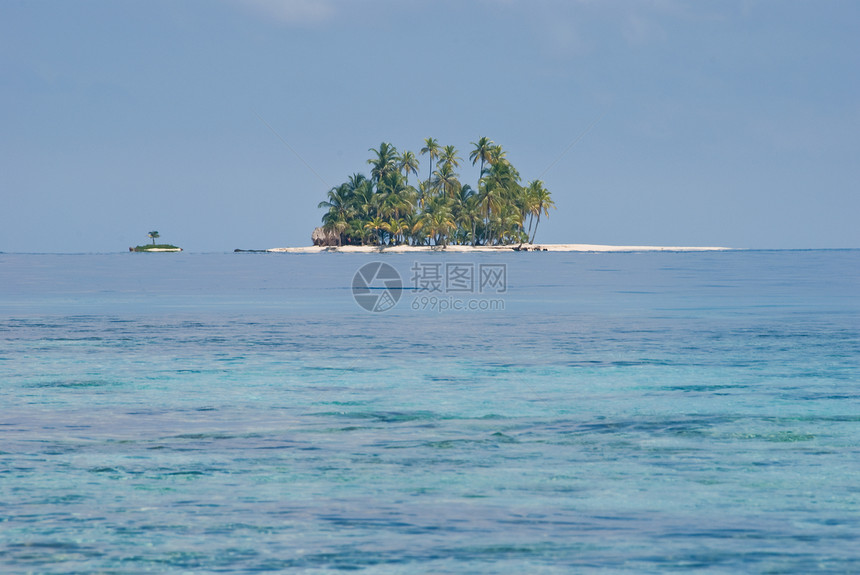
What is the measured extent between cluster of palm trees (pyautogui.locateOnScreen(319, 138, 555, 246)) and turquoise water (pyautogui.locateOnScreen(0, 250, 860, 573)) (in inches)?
3879

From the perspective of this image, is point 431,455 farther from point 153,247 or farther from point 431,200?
point 153,247

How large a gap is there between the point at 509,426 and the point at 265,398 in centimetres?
354

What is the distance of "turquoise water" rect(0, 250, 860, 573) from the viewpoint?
20.3ft

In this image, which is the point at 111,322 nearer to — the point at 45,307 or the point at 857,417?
the point at 45,307

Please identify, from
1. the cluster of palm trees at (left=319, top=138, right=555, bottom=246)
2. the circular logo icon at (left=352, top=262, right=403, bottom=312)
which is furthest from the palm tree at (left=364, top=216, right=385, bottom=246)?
the circular logo icon at (left=352, top=262, right=403, bottom=312)

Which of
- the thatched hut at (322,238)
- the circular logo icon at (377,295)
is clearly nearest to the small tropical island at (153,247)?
the thatched hut at (322,238)

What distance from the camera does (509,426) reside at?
405 inches

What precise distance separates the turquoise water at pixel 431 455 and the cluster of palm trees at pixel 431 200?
98.5m

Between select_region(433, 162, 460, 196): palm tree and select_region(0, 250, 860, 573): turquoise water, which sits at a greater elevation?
select_region(433, 162, 460, 196): palm tree

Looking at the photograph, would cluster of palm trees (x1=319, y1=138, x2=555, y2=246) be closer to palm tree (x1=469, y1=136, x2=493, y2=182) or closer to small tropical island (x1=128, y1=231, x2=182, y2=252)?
palm tree (x1=469, y1=136, x2=493, y2=182)

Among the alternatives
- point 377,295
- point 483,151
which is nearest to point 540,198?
point 483,151

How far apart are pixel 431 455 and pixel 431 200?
11038 centimetres

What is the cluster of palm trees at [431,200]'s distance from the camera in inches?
4636

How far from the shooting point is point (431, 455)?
8.85 meters
